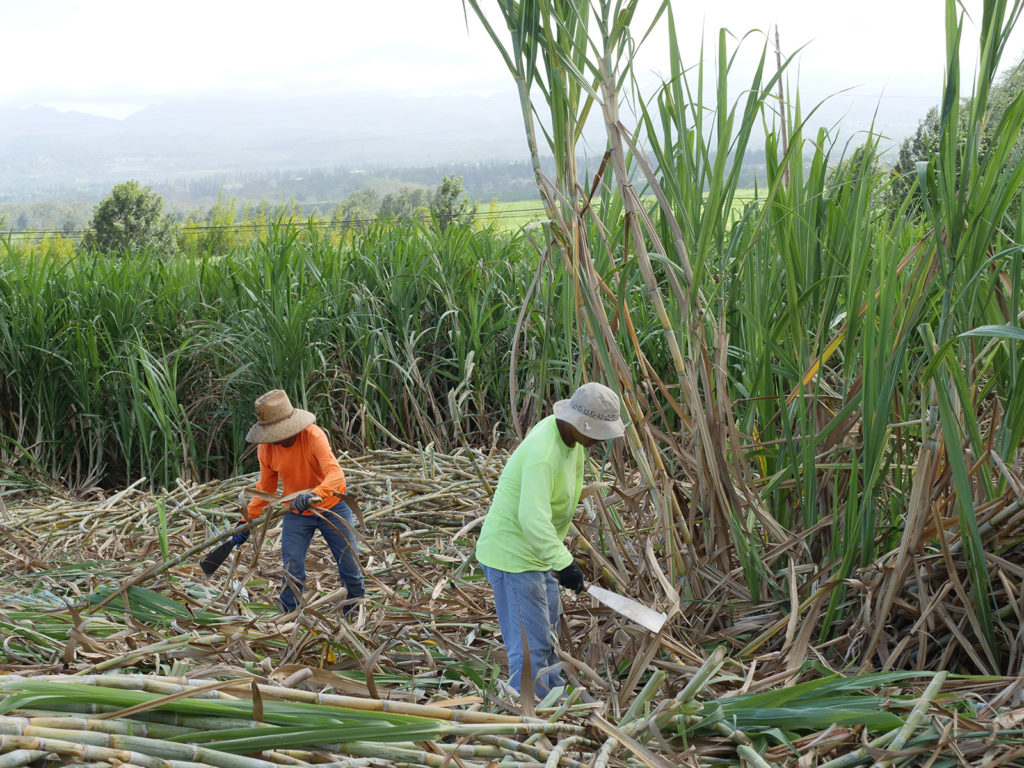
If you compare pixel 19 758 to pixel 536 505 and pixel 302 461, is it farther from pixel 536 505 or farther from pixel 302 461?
pixel 302 461

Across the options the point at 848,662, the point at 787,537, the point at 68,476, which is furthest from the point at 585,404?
the point at 68,476

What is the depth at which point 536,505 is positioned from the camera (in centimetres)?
231

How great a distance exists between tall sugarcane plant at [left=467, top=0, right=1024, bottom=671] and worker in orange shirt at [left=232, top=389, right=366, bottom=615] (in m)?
1.29

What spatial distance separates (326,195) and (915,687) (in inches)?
5178

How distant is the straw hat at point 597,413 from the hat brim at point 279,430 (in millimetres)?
1511

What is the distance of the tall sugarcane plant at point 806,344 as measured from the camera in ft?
5.79

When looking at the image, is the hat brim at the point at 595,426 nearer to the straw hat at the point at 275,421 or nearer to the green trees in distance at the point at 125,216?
the straw hat at the point at 275,421

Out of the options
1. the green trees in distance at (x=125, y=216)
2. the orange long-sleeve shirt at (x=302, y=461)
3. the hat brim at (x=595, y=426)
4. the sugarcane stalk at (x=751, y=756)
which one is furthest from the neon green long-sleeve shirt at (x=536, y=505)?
the green trees in distance at (x=125, y=216)

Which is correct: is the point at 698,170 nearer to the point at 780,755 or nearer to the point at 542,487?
the point at 542,487

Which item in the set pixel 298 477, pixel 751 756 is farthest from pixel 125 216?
pixel 751 756

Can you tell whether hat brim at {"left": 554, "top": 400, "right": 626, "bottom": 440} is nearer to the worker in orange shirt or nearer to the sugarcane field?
the sugarcane field

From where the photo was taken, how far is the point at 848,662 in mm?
2059

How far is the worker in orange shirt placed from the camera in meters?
3.26

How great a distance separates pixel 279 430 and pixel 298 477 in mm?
266
